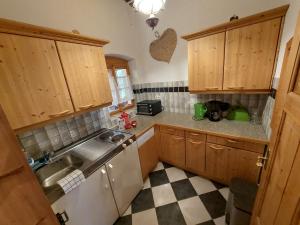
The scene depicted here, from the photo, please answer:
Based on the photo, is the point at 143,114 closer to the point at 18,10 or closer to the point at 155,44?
the point at 155,44

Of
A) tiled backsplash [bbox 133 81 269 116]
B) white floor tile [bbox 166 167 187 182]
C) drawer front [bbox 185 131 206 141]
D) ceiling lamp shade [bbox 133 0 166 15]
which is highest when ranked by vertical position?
ceiling lamp shade [bbox 133 0 166 15]

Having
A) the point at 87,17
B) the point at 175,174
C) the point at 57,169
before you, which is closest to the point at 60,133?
the point at 57,169

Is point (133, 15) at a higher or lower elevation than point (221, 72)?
higher

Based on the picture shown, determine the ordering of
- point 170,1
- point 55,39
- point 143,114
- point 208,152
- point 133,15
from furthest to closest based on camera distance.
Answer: point 143,114 < point 133,15 < point 170,1 < point 208,152 < point 55,39

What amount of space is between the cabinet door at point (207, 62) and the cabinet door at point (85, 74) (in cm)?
114

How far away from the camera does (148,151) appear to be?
2.07m

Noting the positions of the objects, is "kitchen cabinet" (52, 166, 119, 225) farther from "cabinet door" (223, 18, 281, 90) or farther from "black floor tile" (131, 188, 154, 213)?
"cabinet door" (223, 18, 281, 90)

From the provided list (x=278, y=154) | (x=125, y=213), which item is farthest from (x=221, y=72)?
(x=125, y=213)

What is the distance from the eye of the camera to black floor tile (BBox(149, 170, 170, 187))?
204 centimetres

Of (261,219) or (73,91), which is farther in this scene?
(73,91)

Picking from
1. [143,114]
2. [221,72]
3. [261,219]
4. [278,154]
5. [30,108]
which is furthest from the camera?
[143,114]

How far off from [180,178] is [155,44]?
2.23 meters

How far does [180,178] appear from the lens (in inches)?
81.4

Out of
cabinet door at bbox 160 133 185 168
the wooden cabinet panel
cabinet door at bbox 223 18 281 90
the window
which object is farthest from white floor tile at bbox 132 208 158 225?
cabinet door at bbox 223 18 281 90
